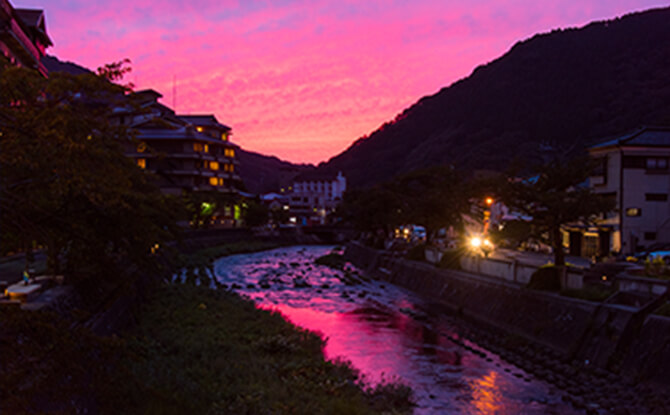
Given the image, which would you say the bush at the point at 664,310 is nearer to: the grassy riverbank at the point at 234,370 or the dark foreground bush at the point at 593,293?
the dark foreground bush at the point at 593,293

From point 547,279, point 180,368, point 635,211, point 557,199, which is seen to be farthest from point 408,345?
point 635,211

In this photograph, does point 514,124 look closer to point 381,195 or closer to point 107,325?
point 381,195

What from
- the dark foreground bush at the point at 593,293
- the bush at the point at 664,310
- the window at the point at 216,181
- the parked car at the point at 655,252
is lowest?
the dark foreground bush at the point at 593,293

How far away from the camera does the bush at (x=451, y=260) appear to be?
136 ft

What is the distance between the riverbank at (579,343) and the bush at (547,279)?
0.42 m

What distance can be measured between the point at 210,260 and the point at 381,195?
2526cm

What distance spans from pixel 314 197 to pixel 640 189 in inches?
5532

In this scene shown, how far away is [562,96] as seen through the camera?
495 ft

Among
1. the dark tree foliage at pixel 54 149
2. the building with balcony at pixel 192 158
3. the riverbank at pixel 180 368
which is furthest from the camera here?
the building with balcony at pixel 192 158

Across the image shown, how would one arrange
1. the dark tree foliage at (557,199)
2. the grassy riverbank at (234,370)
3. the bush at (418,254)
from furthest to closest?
the bush at (418,254) < the dark tree foliage at (557,199) < the grassy riverbank at (234,370)

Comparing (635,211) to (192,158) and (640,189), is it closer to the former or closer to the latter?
(640,189)

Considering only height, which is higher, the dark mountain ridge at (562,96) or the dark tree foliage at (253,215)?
the dark mountain ridge at (562,96)

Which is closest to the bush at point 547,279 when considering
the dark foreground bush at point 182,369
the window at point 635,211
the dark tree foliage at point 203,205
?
the dark foreground bush at point 182,369

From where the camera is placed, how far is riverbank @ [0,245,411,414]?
7.94 meters
